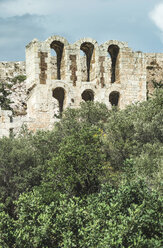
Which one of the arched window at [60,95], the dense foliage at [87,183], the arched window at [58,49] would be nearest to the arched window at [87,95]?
the arched window at [60,95]

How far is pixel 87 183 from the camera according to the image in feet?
69.6

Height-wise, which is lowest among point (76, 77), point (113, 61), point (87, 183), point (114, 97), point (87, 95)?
point (87, 183)

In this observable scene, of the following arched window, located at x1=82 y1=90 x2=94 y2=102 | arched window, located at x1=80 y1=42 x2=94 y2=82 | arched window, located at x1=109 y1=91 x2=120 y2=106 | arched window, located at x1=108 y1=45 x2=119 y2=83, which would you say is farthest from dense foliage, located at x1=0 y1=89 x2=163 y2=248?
arched window, located at x1=80 y1=42 x2=94 y2=82

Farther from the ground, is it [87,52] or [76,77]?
[87,52]

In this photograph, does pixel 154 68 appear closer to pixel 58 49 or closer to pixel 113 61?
pixel 113 61

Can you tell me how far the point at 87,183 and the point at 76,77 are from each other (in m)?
14.7

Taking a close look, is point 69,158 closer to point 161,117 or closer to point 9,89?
point 161,117

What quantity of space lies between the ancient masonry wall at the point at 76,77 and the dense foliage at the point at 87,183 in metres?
4.17

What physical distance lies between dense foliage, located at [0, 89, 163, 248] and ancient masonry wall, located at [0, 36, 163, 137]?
164 inches

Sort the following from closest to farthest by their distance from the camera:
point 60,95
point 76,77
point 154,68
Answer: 1. point 76,77
2. point 60,95
3. point 154,68

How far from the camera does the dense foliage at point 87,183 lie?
52.5 feet

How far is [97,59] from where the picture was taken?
34.8 m

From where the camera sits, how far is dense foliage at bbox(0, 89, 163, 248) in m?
16.0

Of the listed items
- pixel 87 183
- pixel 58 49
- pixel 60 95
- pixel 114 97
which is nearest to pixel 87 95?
pixel 114 97
